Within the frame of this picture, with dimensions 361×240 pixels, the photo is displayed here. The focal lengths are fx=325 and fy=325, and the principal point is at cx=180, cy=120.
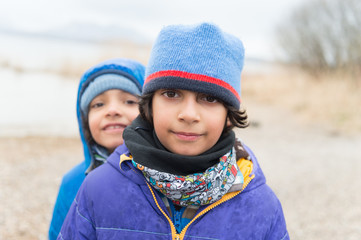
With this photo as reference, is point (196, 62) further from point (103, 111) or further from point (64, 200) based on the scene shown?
point (64, 200)

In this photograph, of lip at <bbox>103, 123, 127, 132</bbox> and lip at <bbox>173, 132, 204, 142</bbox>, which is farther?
lip at <bbox>103, 123, 127, 132</bbox>

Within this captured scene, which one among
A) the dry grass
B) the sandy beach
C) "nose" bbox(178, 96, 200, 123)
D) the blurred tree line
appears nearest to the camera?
"nose" bbox(178, 96, 200, 123)

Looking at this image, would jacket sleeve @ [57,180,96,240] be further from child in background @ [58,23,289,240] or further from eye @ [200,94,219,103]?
eye @ [200,94,219,103]

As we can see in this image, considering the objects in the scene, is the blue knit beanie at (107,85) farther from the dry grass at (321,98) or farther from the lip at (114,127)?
the dry grass at (321,98)

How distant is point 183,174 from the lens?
133cm

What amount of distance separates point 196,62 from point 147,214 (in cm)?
65

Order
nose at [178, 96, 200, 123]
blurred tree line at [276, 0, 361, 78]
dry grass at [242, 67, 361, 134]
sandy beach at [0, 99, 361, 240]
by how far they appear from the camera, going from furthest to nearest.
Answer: blurred tree line at [276, 0, 361, 78]
dry grass at [242, 67, 361, 134]
sandy beach at [0, 99, 361, 240]
nose at [178, 96, 200, 123]

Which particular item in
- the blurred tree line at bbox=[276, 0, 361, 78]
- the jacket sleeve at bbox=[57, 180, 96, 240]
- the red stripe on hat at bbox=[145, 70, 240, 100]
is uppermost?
the blurred tree line at bbox=[276, 0, 361, 78]

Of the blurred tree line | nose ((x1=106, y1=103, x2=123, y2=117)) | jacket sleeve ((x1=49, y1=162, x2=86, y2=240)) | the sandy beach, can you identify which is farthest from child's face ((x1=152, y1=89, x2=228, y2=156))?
the blurred tree line

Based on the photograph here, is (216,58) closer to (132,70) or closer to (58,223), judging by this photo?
(132,70)

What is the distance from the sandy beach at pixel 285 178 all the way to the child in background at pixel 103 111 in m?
2.28

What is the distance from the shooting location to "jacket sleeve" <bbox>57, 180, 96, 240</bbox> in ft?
4.37

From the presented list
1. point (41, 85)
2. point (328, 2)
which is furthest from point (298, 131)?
point (41, 85)

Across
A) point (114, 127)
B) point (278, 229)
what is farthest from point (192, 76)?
point (114, 127)
